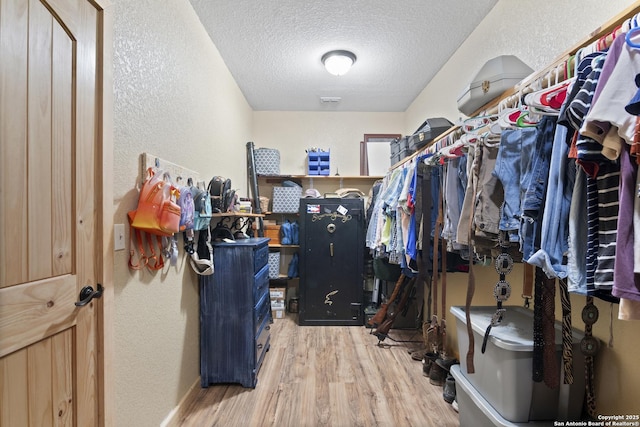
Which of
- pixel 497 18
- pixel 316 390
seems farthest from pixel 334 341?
pixel 497 18

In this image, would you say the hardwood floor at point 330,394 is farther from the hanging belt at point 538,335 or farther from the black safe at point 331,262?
the hanging belt at point 538,335

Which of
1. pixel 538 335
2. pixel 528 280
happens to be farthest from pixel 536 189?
pixel 538 335

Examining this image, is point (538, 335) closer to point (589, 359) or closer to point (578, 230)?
point (589, 359)

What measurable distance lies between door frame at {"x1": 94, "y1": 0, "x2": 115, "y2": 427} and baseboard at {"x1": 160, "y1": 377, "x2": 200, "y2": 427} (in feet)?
1.71

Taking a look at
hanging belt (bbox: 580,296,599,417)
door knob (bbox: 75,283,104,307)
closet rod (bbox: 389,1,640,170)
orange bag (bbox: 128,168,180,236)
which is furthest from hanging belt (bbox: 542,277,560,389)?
door knob (bbox: 75,283,104,307)

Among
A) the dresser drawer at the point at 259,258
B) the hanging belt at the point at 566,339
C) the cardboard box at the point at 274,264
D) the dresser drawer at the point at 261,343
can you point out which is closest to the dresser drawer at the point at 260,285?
the dresser drawer at the point at 259,258

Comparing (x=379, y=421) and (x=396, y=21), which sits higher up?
(x=396, y=21)

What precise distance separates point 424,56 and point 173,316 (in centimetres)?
292

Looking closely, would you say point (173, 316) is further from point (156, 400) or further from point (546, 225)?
point (546, 225)

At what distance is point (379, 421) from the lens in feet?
5.32

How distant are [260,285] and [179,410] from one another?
908 mm

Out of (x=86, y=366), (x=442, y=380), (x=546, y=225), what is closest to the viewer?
(x=546, y=225)

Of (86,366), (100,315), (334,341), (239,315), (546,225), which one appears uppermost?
(546,225)

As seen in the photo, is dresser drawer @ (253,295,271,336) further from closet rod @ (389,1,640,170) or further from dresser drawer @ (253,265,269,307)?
closet rod @ (389,1,640,170)
